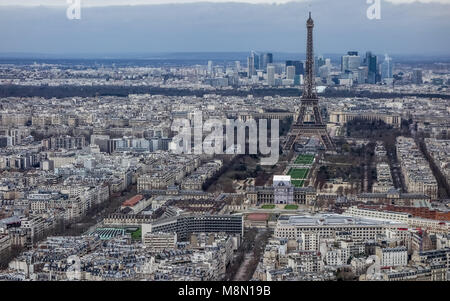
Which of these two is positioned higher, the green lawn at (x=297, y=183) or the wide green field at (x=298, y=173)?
the green lawn at (x=297, y=183)

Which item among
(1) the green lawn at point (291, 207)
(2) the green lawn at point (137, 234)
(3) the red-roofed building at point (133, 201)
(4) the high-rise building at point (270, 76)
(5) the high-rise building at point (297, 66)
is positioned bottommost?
(1) the green lawn at point (291, 207)

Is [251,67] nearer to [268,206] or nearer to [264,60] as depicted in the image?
[264,60]

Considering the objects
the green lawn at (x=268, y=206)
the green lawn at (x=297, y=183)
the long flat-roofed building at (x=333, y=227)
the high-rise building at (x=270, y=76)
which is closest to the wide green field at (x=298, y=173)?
the green lawn at (x=297, y=183)

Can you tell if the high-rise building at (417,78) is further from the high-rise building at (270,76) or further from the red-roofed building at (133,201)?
the red-roofed building at (133,201)

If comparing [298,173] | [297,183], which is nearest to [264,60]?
[298,173]
